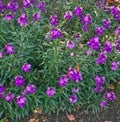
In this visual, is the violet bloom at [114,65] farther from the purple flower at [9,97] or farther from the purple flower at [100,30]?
the purple flower at [9,97]

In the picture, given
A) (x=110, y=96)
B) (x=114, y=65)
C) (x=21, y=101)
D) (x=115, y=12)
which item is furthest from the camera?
(x=115, y=12)

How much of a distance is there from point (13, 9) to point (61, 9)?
1.11m

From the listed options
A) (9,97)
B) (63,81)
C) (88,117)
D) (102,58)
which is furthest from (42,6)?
(88,117)

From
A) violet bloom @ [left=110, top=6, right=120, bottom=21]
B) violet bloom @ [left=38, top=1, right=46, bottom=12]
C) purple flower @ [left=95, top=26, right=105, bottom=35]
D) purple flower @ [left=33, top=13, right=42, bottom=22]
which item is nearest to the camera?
purple flower @ [left=33, top=13, right=42, bottom=22]

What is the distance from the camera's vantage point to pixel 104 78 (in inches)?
204

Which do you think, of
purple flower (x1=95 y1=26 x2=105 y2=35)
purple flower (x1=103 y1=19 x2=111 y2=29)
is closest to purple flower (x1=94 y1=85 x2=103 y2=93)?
purple flower (x1=95 y1=26 x2=105 y2=35)

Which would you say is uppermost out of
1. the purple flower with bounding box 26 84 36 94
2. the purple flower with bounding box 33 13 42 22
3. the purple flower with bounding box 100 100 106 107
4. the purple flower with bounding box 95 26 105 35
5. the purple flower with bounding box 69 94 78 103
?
the purple flower with bounding box 33 13 42 22

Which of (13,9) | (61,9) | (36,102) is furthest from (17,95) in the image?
(61,9)

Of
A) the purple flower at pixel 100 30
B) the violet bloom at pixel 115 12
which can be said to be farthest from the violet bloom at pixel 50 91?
the violet bloom at pixel 115 12

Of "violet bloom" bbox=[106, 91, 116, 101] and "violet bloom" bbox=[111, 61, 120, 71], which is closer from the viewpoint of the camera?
"violet bloom" bbox=[106, 91, 116, 101]

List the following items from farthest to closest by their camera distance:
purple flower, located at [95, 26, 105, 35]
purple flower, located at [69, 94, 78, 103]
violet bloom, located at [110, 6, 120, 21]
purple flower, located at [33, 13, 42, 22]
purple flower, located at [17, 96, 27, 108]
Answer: violet bloom, located at [110, 6, 120, 21] → purple flower, located at [95, 26, 105, 35] → purple flower, located at [33, 13, 42, 22] → purple flower, located at [69, 94, 78, 103] → purple flower, located at [17, 96, 27, 108]

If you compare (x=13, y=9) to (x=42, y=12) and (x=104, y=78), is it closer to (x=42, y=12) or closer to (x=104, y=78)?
(x=42, y=12)

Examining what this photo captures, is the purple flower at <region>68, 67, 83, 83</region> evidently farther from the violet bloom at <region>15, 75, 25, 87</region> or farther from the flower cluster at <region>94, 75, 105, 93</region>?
the violet bloom at <region>15, 75, 25, 87</region>

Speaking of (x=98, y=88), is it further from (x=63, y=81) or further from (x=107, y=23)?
(x=107, y=23)
